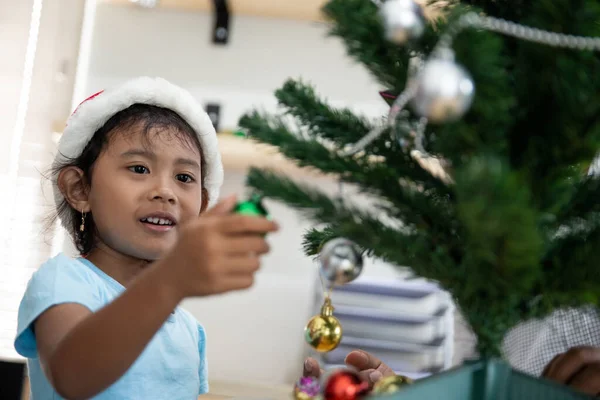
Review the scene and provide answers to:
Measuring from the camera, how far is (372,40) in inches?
18.8

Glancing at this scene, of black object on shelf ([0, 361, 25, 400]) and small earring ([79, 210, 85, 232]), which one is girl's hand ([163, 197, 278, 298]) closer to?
small earring ([79, 210, 85, 232])

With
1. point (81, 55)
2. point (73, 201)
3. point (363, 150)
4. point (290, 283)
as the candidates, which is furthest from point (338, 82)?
point (363, 150)

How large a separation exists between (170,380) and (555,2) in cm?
74

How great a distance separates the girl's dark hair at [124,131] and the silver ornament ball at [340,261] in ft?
1.75

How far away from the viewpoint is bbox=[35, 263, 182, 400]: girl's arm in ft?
1.80

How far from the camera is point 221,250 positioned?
0.48 m

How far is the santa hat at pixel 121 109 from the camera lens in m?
1.04

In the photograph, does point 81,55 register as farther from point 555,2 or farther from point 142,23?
point 555,2

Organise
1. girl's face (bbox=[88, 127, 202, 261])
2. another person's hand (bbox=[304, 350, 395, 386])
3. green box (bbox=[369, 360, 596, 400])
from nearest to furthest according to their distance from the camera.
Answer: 1. green box (bbox=[369, 360, 596, 400])
2. another person's hand (bbox=[304, 350, 395, 386])
3. girl's face (bbox=[88, 127, 202, 261])

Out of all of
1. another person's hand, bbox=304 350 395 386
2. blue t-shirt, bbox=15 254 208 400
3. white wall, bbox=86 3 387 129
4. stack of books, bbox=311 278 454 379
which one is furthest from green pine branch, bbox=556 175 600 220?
white wall, bbox=86 3 387 129

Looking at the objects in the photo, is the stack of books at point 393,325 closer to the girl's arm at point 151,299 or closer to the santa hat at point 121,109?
the santa hat at point 121,109

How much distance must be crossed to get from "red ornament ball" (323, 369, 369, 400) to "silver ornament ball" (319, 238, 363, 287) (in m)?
0.08

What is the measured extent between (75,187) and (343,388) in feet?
2.35

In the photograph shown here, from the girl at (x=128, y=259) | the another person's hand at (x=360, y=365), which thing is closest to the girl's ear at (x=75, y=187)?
the girl at (x=128, y=259)
